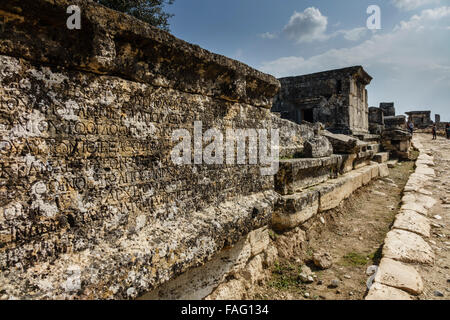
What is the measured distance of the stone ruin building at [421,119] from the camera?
27009 mm

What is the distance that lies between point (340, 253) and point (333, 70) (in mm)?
9976

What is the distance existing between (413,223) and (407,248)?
0.98 metres

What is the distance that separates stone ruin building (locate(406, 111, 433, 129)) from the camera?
27.0 metres

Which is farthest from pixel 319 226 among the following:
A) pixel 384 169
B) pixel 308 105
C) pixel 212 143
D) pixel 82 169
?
pixel 308 105

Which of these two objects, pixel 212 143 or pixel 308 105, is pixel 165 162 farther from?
pixel 308 105

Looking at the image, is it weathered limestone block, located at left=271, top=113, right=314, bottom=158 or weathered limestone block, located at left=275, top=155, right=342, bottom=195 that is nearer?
weathered limestone block, located at left=275, top=155, right=342, bottom=195

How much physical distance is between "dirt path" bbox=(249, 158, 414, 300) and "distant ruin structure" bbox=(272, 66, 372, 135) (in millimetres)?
6621

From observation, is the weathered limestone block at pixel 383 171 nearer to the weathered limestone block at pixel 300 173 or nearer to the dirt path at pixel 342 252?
the dirt path at pixel 342 252

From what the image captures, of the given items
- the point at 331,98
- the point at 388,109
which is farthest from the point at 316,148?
the point at 388,109

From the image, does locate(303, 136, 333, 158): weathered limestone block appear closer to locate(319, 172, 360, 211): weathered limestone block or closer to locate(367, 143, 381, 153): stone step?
locate(319, 172, 360, 211): weathered limestone block

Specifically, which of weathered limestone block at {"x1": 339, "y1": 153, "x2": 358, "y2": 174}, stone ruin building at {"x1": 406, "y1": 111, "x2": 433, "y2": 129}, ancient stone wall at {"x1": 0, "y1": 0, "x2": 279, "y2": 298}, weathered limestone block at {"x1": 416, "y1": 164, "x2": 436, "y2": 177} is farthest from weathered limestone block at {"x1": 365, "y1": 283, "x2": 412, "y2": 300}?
stone ruin building at {"x1": 406, "y1": 111, "x2": 433, "y2": 129}

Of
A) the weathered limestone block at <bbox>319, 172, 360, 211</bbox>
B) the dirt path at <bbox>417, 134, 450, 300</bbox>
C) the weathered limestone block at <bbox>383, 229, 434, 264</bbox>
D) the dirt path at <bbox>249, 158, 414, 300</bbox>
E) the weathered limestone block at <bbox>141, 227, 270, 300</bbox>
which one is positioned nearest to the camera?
the weathered limestone block at <bbox>141, 227, 270, 300</bbox>

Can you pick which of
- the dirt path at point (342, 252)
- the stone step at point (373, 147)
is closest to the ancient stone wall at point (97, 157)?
the dirt path at point (342, 252)

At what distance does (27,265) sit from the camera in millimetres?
1144
